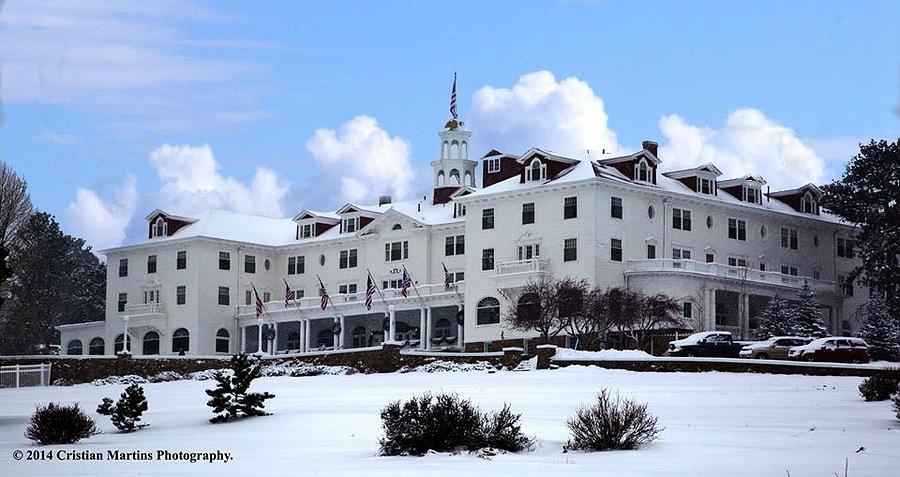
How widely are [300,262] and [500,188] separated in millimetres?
20458

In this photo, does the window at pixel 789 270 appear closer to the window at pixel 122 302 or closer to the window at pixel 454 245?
the window at pixel 454 245

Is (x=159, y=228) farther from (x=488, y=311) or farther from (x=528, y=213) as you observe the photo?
(x=528, y=213)

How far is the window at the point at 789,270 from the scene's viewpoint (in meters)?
89.2

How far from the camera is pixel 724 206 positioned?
86250 mm

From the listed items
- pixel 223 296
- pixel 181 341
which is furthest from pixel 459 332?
pixel 181 341

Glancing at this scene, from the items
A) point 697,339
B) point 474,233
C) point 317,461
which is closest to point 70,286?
point 474,233

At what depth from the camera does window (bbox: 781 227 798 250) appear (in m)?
89.9

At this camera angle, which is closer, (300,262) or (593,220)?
(593,220)

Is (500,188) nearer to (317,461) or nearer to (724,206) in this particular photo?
(724,206)

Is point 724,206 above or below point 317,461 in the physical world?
above

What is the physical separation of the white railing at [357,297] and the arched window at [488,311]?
346 centimetres

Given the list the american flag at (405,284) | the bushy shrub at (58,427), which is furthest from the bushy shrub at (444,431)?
the american flag at (405,284)

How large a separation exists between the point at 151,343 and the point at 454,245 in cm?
2104

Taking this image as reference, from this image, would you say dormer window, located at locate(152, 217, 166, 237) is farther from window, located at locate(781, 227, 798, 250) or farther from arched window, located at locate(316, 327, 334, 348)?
window, located at locate(781, 227, 798, 250)
